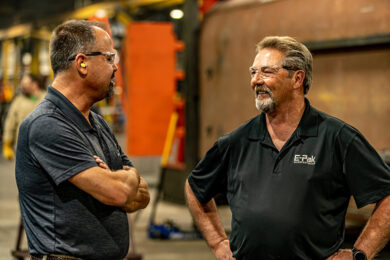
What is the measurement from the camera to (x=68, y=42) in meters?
2.68

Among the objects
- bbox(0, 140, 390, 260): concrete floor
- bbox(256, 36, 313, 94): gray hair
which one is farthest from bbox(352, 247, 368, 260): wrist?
bbox(0, 140, 390, 260): concrete floor

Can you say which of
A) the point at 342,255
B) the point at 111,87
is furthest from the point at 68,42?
the point at 342,255

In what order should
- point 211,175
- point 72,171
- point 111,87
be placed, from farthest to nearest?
1. point 211,175
2. point 111,87
3. point 72,171

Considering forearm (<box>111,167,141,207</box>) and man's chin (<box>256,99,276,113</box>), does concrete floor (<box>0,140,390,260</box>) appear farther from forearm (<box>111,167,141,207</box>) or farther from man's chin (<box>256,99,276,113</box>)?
forearm (<box>111,167,141,207</box>)

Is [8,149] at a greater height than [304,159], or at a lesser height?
lesser

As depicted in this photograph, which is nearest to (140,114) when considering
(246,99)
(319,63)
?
(246,99)

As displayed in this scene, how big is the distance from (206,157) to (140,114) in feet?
16.5

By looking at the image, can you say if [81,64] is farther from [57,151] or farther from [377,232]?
[377,232]

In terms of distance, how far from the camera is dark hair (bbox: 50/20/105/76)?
2.67 metres

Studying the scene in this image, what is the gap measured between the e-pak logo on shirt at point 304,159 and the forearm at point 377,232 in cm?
35

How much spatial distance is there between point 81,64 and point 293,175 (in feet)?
3.58

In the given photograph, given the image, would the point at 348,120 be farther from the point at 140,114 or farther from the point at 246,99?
the point at 140,114

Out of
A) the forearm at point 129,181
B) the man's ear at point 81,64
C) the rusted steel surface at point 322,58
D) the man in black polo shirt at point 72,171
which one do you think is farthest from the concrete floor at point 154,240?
the man's ear at point 81,64

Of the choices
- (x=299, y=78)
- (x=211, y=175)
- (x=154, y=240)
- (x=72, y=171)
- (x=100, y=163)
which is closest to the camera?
(x=72, y=171)
